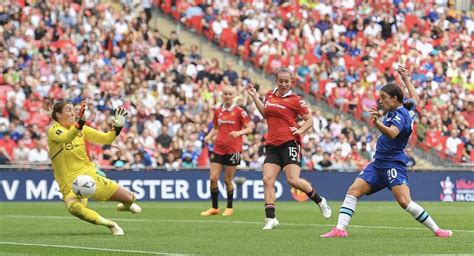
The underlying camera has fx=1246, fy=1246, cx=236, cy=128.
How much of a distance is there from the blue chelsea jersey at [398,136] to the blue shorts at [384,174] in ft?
0.25

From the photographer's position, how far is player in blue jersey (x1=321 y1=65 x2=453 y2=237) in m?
15.2

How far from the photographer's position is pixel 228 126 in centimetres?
2327

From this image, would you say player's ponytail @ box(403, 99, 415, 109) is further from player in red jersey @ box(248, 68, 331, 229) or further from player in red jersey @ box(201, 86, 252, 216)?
player in red jersey @ box(201, 86, 252, 216)

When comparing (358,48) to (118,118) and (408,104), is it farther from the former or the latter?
(118,118)

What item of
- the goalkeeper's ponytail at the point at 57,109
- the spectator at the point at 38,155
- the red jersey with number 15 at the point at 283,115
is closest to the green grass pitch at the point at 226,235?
the red jersey with number 15 at the point at 283,115

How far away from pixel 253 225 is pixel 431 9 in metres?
25.1

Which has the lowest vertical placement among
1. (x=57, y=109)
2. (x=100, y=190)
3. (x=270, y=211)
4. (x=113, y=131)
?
(x=270, y=211)

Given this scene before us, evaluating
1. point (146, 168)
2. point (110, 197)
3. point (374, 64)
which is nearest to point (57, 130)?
point (110, 197)

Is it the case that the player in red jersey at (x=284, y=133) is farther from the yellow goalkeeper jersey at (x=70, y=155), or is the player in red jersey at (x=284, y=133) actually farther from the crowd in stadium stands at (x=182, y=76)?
the crowd in stadium stands at (x=182, y=76)

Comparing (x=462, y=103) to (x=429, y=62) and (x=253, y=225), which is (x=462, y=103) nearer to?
(x=429, y=62)

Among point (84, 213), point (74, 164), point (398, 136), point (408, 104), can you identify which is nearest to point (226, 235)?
point (84, 213)

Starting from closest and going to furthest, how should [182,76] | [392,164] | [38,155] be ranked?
[392,164] < [38,155] < [182,76]

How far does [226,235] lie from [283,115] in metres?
2.89

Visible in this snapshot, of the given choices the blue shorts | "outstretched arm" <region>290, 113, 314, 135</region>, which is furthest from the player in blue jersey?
"outstretched arm" <region>290, 113, 314, 135</region>
